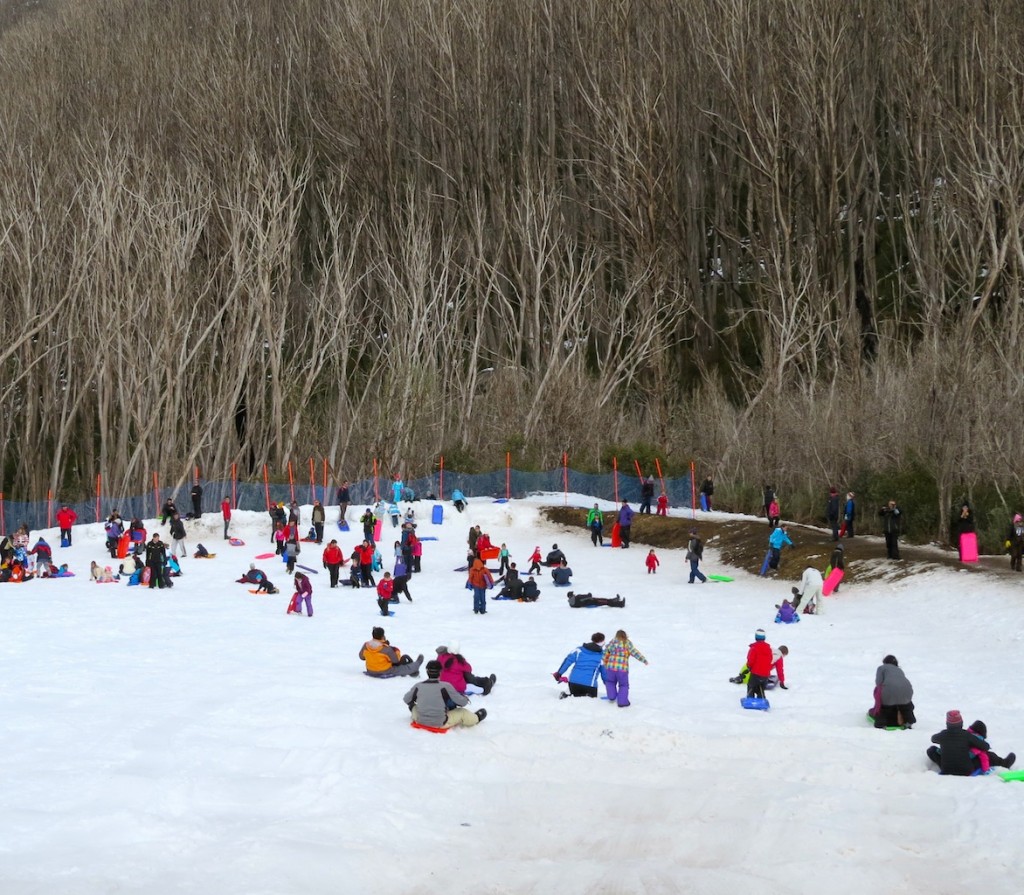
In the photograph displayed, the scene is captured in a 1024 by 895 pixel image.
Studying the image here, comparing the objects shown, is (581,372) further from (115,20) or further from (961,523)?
(115,20)

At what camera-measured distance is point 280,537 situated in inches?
1294

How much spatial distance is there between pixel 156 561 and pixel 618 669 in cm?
1471

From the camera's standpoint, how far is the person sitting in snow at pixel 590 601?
991 inches

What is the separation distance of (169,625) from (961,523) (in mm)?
16275

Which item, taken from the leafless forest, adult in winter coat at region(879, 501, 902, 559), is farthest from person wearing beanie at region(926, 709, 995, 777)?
the leafless forest

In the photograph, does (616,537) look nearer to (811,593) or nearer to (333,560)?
(333,560)

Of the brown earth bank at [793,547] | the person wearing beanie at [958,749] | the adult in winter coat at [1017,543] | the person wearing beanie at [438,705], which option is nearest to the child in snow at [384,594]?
the person wearing beanie at [438,705]

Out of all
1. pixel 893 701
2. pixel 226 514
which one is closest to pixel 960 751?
pixel 893 701

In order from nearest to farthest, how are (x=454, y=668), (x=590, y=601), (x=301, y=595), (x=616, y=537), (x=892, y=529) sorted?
(x=454, y=668), (x=301, y=595), (x=590, y=601), (x=892, y=529), (x=616, y=537)

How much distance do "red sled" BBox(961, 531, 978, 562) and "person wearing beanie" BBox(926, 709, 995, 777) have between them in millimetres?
13256

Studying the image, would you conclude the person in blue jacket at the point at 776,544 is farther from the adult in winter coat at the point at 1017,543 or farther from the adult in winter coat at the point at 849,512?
the adult in winter coat at the point at 1017,543

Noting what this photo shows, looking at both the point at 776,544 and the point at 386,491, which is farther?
the point at 386,491

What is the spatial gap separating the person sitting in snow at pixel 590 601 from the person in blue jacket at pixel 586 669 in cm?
859

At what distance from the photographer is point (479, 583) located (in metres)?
24.0
